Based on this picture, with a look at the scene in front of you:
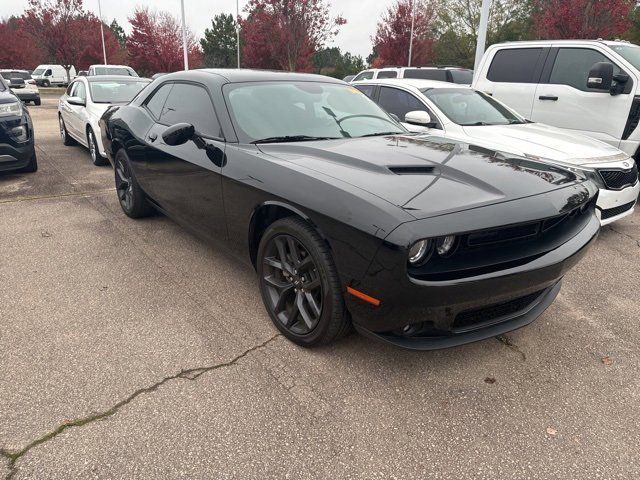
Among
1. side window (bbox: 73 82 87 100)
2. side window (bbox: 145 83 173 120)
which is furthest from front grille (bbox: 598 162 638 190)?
side window (bbox: 73 82 87 100)

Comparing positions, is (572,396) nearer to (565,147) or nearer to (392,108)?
(565,147)

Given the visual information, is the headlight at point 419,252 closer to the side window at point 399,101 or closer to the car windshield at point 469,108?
the car windshield at point 469,108

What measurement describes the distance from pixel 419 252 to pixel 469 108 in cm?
408

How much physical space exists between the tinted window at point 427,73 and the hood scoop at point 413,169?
10409 millimetres

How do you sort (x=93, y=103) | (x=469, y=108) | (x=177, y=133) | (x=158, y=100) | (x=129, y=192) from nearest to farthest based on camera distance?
(x=177, y=133) → (x=158, y=100) → (x=129, y=192) → (x=469, y=108) → (x=93, y=103)

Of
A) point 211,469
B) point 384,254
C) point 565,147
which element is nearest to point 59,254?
point 211,469

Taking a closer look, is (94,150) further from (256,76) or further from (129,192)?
(256,76)

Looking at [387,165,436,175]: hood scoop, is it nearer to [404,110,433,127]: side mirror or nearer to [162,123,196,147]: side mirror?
[162,123,196,147]: side mirror

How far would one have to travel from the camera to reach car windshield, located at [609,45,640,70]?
560cm

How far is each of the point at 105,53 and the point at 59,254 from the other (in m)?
35.6

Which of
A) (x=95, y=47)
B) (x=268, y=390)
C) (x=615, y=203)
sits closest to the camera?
(x=268, y=390)

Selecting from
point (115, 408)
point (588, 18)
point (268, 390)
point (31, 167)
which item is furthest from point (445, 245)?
point (588, 18)

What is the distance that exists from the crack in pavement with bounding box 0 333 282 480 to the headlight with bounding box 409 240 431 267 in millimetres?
1081

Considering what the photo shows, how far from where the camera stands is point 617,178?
4.22 metres
